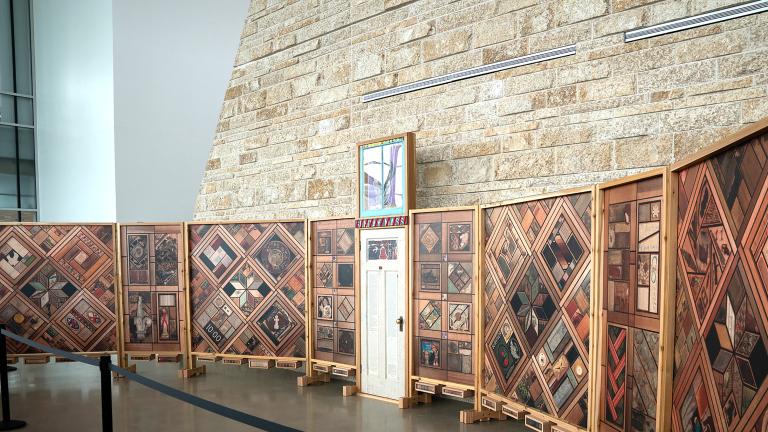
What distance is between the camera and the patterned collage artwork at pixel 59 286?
8.59 m

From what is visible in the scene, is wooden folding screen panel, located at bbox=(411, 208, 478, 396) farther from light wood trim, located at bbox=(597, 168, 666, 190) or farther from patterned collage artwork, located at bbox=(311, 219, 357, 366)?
light wood trim, located at bbox=(597, 168, 666, 190)

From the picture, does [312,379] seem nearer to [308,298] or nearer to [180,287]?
[308,298]

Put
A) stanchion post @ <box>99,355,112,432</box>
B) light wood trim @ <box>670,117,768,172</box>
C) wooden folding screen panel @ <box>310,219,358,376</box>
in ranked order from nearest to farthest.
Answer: light wood trim @ <box>670,117,768,172</box>
stanchion post @ <box>99,355,112,432</box>
wooden folding screen panel @ <box>310,219,358,376</box>

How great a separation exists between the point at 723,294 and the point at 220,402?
19.3 feet

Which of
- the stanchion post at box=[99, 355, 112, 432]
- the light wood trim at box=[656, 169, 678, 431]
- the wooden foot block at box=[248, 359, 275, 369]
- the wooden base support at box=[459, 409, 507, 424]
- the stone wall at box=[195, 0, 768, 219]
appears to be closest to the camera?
the light wood trim at box=[656, 169, 678, 431]

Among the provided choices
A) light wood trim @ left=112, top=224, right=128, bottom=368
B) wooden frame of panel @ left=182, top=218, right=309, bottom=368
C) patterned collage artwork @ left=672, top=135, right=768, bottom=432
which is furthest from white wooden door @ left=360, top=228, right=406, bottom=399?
patterned collage artwork @ left=672, top=135, right=768, bottom=432

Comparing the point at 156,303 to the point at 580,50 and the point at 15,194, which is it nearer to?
the point at 580,50

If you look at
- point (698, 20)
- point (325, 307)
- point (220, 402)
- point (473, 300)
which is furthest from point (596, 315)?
point (220, 402)

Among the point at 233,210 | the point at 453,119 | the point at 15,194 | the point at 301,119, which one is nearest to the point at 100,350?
the point at 233,210

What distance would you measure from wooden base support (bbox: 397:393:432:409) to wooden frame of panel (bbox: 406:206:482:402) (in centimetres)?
8

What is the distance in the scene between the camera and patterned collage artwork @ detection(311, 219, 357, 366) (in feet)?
25.4

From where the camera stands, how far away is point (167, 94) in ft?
35.0

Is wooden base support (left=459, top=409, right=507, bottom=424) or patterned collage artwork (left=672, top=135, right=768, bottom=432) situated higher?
patterned collage artwork (left=672, top=135, right=768, bottom=432)

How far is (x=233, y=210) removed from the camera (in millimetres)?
10062
